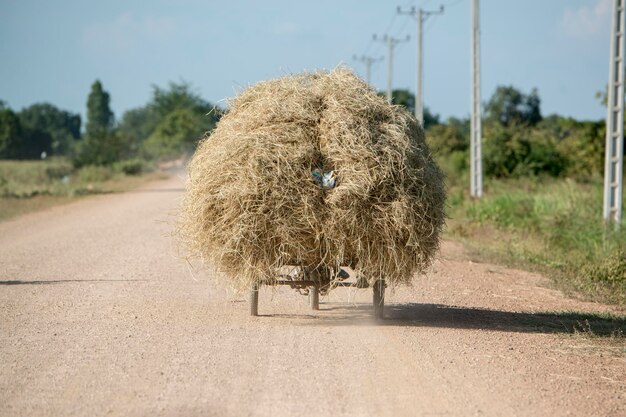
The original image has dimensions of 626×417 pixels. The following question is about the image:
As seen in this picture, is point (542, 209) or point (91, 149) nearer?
point (542, 209)

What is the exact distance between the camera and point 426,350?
7.82 m

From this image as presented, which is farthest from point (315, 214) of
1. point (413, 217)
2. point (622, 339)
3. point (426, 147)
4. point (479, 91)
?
point (479, 91)

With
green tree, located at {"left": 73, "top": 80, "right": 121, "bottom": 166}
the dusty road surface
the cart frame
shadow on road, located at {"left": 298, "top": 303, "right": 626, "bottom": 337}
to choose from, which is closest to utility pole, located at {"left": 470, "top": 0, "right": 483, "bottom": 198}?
the dusty road surface

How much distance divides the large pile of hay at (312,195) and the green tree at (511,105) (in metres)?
55.8

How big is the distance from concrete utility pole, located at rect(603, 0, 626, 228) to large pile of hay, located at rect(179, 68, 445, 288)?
27.3ft

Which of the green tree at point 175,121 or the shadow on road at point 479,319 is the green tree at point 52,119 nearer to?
the green tree at point 175,121

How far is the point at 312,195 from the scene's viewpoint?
27.9 ft

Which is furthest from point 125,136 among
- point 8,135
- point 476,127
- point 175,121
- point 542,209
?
point 542,209

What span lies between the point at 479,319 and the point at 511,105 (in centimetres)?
5862

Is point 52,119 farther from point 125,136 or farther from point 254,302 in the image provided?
point 254,302

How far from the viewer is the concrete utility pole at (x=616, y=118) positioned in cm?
1598

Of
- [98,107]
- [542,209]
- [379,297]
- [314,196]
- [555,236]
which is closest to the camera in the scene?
[314,196]

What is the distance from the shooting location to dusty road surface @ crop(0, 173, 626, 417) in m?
6.09

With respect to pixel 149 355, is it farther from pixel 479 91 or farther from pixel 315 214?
pixel 479 91
